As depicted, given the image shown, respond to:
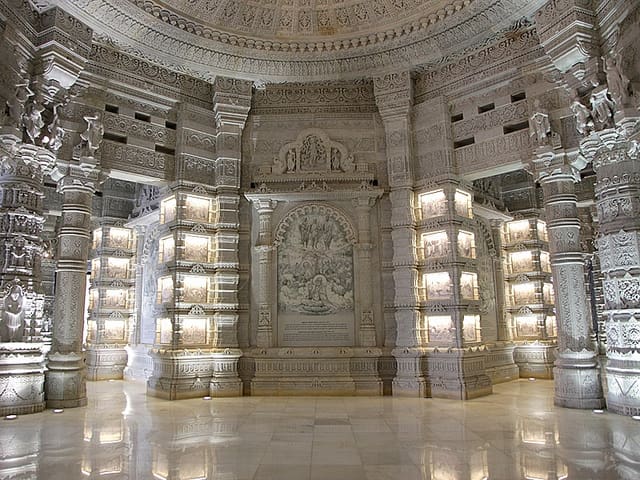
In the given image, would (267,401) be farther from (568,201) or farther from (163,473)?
(568,201)

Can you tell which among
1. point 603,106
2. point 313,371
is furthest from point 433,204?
point 313,371

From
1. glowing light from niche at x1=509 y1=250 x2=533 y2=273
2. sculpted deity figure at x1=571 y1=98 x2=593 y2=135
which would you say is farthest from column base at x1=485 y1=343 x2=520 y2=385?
sculpted deity figure at x1=571 y1=98 x2=593 y2=135

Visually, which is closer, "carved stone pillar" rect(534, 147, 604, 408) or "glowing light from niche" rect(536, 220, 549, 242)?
"carved stone pillar" rect(534, 147, 604, 408)

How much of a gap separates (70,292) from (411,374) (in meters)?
7.61

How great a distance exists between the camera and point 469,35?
11.1 meters

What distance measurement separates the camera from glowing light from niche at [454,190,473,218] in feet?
39.3

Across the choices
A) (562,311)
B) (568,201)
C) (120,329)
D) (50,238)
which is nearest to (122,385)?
(120,329)

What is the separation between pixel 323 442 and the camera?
687 cm

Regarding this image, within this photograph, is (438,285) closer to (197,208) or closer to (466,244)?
(466,244)

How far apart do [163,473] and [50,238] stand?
1364cm

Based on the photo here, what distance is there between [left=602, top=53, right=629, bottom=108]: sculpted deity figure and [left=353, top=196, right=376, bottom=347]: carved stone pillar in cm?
566

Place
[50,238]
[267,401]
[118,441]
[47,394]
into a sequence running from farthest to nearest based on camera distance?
1. [50,238]
2. [267,401]
3. [47,394]
4. [118,441]

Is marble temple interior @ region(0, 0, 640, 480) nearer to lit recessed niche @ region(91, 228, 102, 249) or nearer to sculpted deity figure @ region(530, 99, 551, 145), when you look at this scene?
sculpted deity figure @ region(530, 99, 551, 145)

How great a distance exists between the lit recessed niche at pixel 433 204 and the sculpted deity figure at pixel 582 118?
337 cm
